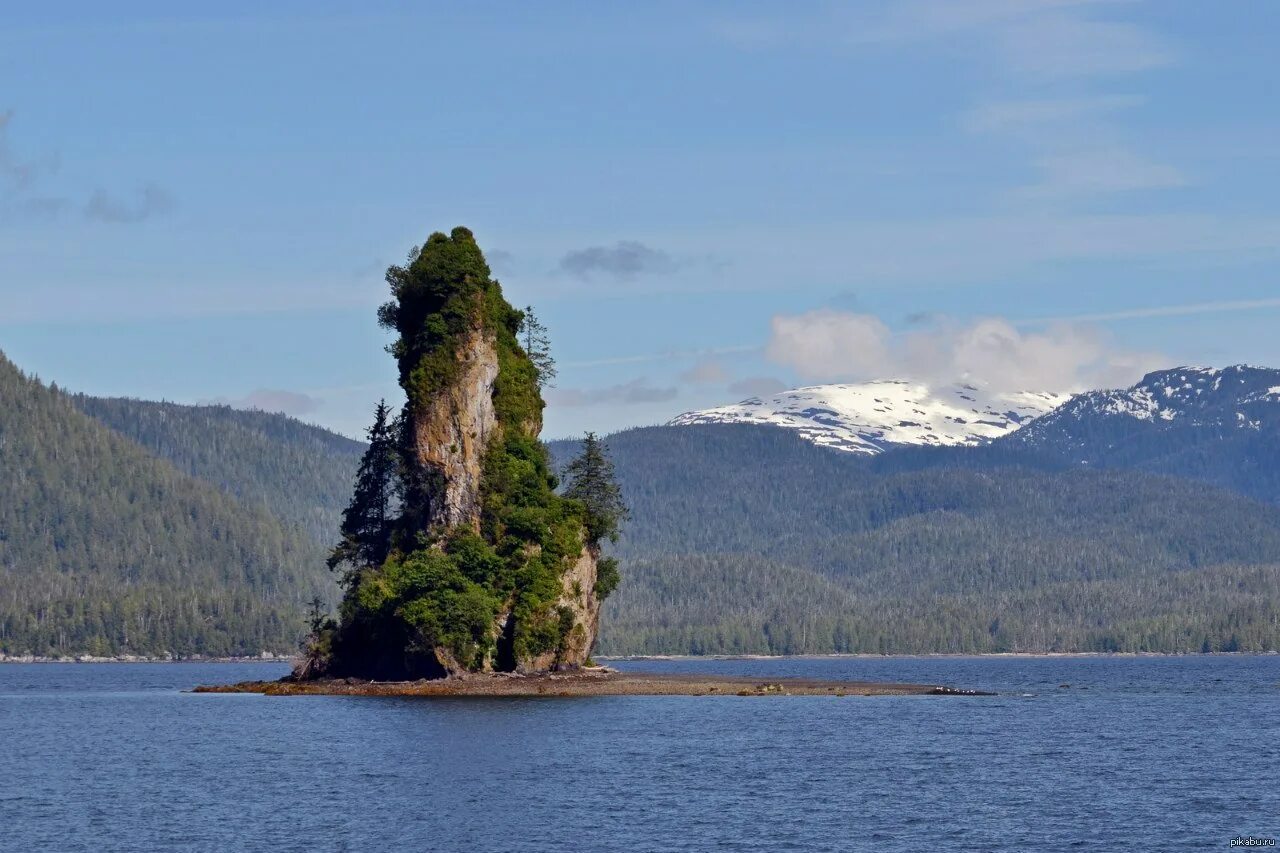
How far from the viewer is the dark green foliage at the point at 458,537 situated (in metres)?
162

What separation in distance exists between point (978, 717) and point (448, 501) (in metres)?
48.8

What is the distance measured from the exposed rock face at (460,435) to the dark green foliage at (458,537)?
2.06ft

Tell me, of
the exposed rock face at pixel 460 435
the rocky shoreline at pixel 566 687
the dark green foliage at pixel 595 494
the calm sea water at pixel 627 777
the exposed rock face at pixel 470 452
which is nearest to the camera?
the calm sea water at pixel 627 777

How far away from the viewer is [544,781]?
333ft

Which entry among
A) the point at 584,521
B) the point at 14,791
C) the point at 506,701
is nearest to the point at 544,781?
→ the point at 14,791

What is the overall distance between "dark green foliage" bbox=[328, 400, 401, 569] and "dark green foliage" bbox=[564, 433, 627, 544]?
15.8 meters

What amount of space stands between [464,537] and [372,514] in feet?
61.5

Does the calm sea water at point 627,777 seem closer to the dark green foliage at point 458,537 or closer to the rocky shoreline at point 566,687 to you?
the rocky shoreline at point 566,687

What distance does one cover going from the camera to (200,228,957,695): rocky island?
163375mm

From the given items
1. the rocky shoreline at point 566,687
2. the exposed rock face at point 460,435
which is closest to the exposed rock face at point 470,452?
the exposed rock face at point 460,435

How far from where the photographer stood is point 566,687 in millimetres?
165750

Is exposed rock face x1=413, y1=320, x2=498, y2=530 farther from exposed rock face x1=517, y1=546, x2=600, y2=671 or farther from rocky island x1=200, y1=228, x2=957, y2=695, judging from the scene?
exposed rock face x1=517, y1=546, x2=600, y2=671

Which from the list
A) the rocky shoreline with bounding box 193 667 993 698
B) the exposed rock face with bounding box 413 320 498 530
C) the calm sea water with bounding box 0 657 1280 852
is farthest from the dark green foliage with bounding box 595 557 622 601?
the calm sea water with bounding box 0 657 1280 852

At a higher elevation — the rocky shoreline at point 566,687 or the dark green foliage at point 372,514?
the dark green foliage at point 372,514
